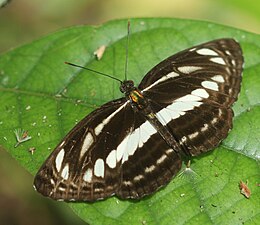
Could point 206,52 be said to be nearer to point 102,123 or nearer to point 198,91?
point 198,91

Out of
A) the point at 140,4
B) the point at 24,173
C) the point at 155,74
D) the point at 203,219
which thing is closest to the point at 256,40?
the point at 155,74

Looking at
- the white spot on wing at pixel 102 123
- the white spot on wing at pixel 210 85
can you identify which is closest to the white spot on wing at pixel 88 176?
the white spot on wing at pixel 102 123

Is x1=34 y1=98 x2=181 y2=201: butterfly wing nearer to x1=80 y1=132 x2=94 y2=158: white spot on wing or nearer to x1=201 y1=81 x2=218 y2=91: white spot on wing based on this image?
x1=80 y1=132 x2=94 y2=158: white spot on wing

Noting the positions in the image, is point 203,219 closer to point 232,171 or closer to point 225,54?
point 232,171

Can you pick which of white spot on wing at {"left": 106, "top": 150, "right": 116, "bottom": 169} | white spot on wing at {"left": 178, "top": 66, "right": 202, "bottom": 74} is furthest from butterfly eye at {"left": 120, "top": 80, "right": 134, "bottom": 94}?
white spot on wing at {"left": 106, "top": 150, "right": 116, "bottom": 169}

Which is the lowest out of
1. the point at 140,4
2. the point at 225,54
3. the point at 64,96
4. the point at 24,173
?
the point at 24,173

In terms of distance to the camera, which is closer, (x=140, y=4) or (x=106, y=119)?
(x=106, y=119)
